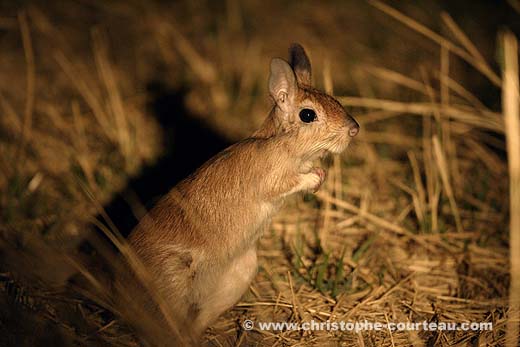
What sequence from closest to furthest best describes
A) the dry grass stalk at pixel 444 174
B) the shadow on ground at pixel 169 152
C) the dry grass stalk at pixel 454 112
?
the dry grass stalk at pixel 444 174 < the shadow on ground at pixel 169 152 < the dry grass stalk at pixel 454 112

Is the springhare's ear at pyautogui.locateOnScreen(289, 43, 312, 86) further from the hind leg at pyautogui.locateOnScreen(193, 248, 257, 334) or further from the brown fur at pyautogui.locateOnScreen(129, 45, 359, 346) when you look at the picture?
the hind leg at pyautogui.locateOnScreen(193, 248, 257, 334)

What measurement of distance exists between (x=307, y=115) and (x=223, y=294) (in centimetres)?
127

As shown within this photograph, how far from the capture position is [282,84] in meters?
3.62

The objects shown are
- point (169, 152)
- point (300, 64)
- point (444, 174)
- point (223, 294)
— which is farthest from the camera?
point (169, 152)

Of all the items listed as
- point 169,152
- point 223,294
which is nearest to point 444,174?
point 223,294

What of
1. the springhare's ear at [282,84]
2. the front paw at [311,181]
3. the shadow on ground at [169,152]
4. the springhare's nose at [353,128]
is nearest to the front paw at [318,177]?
the front paw at [311,181]

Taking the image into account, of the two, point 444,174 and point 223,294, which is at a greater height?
point 444,174

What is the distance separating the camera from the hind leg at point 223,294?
11.8ft

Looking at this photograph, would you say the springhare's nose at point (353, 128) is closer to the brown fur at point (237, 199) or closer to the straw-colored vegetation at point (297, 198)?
the brown fur at point (237, 199)

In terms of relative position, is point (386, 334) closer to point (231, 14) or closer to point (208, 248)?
point (208, 248)

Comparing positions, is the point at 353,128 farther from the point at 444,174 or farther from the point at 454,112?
the point at 454,112

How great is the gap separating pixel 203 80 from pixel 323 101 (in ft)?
11.1

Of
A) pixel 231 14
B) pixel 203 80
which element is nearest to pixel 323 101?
pixel 203 80

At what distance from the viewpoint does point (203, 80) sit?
6.80 m
